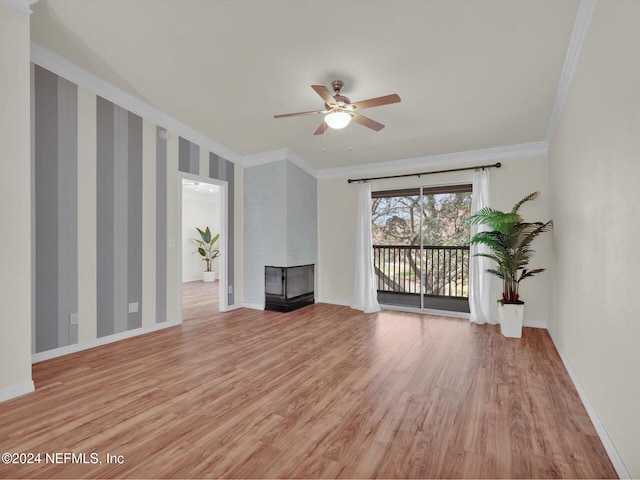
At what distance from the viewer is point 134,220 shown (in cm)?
384

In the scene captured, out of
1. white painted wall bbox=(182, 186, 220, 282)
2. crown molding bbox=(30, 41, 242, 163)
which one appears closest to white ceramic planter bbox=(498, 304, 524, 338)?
crown molding bbox=(30, 41, 242, 163)

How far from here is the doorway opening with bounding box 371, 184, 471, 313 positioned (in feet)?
17.7

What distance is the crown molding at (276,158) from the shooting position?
16.5 feet

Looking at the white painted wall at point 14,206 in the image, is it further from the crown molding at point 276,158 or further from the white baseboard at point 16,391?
the crown molding at point 276,158

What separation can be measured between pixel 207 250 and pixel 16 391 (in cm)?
700

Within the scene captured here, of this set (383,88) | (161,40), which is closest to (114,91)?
(161,40)

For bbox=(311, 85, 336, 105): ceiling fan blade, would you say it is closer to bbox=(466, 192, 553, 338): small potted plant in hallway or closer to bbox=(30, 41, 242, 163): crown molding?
bbox=(466, 192, 553, 338): small potted plant in hallway

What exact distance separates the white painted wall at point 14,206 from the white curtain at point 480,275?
4.97 meters

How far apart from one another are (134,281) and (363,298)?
3.39 meters

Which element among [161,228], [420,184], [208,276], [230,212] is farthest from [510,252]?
[208,276]

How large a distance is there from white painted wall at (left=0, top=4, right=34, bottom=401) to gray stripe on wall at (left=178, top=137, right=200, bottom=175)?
2.05 m

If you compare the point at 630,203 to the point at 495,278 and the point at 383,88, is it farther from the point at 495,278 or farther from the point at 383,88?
the point at 495,278

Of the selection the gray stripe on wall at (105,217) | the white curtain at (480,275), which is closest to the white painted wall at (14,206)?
the gray stripe on wall at (105,217)

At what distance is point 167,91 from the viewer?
11.6 feet
